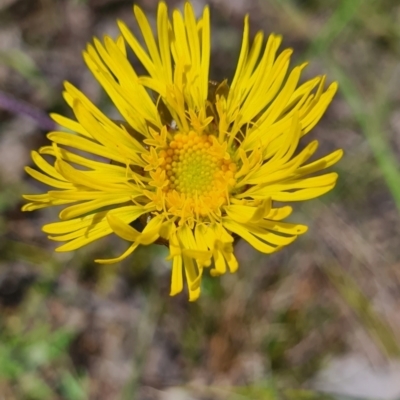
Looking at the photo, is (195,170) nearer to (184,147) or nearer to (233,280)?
(184,147)

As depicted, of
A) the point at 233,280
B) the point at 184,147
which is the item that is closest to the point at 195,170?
the point at 184,147

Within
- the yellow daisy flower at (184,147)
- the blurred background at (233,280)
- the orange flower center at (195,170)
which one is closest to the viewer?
the yellow daisy flower at (184,147)

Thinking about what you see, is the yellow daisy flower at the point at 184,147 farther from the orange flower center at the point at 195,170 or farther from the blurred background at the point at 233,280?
the blurred background at the point at 233,280

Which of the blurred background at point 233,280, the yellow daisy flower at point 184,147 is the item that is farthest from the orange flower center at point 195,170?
the blurred background at point 233,280

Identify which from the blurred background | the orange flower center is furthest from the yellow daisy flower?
the blurred background

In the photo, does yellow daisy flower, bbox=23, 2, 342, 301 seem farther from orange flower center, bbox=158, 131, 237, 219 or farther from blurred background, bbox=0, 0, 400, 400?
blurred background, bbox=0, 0, 400, 400

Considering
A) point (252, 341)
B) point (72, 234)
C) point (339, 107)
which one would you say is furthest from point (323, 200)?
point (72, 234)
